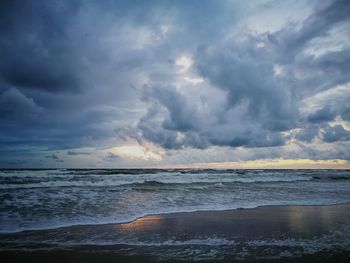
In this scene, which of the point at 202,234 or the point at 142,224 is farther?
the point at 142,224

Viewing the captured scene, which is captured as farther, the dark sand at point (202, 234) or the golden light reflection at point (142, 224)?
the golden light reflection at point (142, 224)

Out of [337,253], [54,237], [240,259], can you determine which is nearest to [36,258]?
[54,237]

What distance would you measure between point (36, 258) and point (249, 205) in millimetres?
9717

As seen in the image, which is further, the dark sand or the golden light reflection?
the golden light reflection

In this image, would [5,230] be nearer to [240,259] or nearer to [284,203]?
[240,259]

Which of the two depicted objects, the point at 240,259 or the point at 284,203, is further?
the point at 284,203

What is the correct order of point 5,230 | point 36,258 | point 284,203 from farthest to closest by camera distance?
1. point 284,203
2. point 5,230
3. point 36,258

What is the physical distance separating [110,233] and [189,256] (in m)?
2.93

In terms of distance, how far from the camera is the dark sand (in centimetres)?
525

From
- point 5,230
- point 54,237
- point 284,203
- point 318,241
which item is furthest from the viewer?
point 284,203

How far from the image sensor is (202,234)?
7031 mm

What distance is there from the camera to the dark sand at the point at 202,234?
5.25m

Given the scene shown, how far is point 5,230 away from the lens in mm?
7422

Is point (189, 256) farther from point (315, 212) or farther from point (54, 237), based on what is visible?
point (315, 212)
